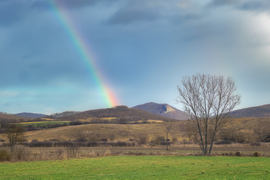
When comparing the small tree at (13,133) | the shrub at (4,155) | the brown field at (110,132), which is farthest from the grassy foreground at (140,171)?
the brown field at (110,132)

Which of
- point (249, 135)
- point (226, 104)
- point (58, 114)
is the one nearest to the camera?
point (226, 104)

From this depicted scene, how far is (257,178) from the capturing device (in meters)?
12.3

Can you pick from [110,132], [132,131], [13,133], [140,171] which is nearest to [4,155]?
[140,171]

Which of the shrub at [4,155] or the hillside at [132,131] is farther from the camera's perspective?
the hillside at [132,131]

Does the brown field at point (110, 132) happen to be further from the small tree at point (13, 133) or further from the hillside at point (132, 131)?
the small tree at point (13, 133)

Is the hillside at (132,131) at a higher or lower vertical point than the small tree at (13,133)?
lower

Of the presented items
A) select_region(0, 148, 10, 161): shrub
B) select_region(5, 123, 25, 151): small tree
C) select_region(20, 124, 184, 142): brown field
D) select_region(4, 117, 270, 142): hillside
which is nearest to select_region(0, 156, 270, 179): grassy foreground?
select_region(0, 148, 10, 161): shrub

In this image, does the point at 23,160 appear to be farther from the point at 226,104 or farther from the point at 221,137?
the point at 221,137

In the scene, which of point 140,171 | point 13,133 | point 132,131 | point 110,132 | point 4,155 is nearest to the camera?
point 140,171

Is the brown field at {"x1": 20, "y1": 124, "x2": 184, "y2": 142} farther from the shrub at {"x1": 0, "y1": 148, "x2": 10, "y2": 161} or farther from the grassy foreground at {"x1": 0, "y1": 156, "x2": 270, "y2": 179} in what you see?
the grassy foreground at {"x1": 0, "y1": 156, "x2": 270, "y2": 179}

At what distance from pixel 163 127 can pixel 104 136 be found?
28.0 m

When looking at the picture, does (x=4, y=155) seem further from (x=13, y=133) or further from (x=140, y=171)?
(x=13, y=133)

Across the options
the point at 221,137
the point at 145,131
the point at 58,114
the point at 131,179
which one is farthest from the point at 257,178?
the point at 58,114

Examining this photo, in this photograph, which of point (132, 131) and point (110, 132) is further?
point (132, 131)
